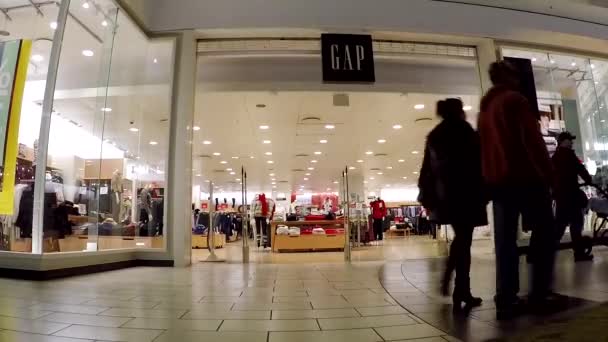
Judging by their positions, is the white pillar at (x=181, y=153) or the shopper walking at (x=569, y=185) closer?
the shopper walking at (x=569, y=185)

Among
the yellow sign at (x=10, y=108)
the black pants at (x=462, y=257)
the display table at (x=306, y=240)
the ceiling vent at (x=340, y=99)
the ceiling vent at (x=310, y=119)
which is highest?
the ceiling vent at (x=310, y=119)

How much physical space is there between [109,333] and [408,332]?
4.71ft

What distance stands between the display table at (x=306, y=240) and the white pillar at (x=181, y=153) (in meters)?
3.81

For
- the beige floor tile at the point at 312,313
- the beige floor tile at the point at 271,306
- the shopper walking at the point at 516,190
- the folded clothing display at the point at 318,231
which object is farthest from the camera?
the folded clothing display at the point at 318,231

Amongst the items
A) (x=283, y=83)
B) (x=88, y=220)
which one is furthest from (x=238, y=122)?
(x=88, y=220)

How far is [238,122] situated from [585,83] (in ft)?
27.3

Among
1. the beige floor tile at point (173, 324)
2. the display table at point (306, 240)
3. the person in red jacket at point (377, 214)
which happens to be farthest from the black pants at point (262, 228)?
the beige floor tile at point (173, 324)

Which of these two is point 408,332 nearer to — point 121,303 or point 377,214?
point 121,303

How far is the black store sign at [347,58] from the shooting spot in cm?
528

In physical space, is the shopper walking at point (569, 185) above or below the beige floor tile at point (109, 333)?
above

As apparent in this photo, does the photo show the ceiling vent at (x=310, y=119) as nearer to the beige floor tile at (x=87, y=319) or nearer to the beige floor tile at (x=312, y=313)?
the beige floor tile at (x=312, y=313)

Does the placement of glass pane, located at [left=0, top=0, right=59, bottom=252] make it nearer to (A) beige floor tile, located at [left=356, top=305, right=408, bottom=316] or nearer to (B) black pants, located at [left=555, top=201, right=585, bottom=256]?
(A) beige floor tile, located at [left=356, top=305, right=408, bottom=316]

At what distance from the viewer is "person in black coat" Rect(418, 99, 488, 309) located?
2.16 m

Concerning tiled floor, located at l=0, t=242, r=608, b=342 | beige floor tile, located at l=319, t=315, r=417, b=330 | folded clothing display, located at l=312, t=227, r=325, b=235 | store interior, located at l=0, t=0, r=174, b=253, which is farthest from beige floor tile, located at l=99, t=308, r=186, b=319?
folded clothing display, located at l=312, t=227, r=325, b=235
